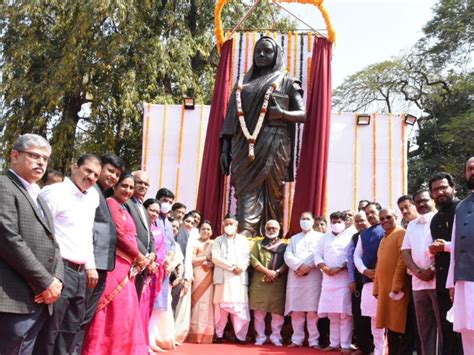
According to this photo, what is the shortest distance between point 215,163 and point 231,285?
94.4 inches

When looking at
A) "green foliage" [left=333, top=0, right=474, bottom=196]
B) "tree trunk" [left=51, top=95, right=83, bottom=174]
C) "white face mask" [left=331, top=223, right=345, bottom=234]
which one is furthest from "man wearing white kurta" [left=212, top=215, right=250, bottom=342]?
"green foliage" [left=333, top=0, right=474, bottom=196]

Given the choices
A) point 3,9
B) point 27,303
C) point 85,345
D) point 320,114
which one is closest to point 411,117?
point 320,114

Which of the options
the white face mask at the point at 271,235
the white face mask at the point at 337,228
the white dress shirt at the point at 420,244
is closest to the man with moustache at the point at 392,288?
the white dress shirt at the point at 420,244

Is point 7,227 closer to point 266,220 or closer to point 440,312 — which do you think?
point 440,312

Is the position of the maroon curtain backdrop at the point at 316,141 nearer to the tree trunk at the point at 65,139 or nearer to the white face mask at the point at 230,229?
the white face mask at the point at 230,229

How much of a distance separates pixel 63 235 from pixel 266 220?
3737mm

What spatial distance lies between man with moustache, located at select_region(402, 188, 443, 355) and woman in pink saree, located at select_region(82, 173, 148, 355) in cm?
195

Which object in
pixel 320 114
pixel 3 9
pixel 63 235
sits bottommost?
pixel 63 235

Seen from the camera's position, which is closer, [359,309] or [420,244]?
[420,244]

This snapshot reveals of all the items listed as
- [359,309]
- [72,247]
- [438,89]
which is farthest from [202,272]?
[438,89]

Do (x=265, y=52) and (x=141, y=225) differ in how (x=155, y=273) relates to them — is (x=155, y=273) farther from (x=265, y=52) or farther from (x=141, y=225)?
(x=265, y=52)

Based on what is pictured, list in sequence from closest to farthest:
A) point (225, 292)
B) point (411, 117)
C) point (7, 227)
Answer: point (7, 227), point (225, 292), point (411, 117)

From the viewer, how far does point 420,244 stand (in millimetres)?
4293

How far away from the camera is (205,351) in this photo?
5.24 m
